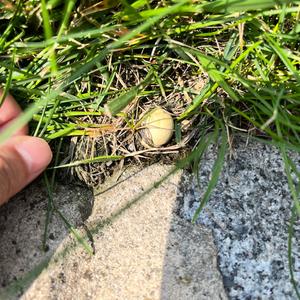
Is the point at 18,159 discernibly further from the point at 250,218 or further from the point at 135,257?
the point at 250,218

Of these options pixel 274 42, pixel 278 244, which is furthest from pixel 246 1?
pixel 278 244

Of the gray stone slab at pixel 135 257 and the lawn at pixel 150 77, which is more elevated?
the lawn at pixel 150 77

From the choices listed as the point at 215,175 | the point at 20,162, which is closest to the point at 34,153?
the point at 20,162

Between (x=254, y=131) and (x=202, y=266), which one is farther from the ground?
(x=254, y=131)

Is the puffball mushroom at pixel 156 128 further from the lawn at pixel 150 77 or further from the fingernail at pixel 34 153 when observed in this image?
the fingernail at pixel 34 153

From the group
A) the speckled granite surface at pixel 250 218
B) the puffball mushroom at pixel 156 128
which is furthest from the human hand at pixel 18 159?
the speckled granite surface at pixel 250 218

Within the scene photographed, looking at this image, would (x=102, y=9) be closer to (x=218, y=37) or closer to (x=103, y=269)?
(x=218, y=37)

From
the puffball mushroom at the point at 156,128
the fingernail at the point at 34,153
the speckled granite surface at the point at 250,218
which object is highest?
the fingernail at the point at 34,153

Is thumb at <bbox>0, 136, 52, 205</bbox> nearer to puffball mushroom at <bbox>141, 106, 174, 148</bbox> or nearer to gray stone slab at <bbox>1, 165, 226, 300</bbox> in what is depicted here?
gray stone slab at <bbox>1, 165, 226, 300</bbox>
